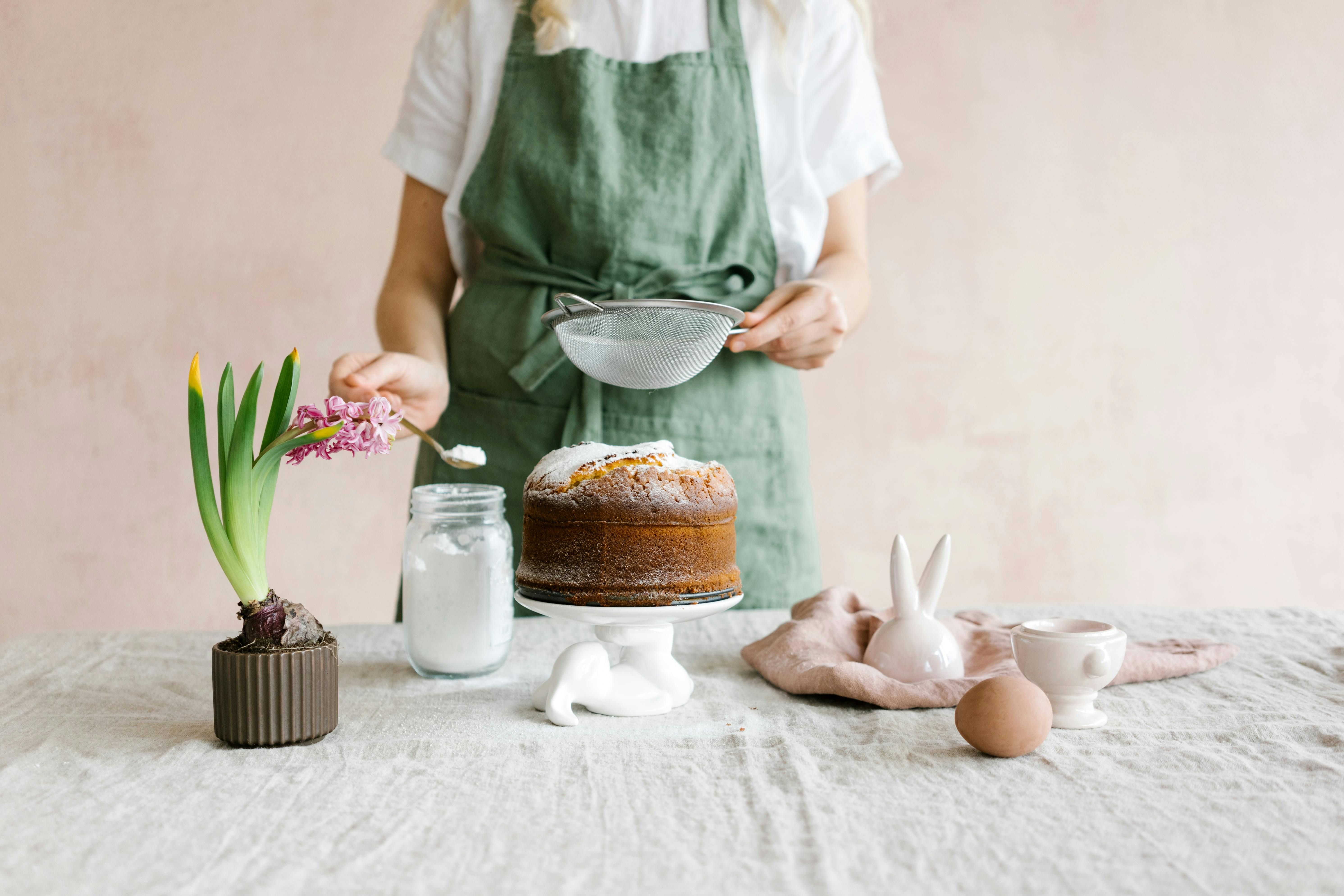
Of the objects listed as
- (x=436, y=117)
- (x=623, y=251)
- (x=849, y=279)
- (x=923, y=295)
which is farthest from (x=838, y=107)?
(x=923, y=295)

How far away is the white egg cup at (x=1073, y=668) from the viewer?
0.74m

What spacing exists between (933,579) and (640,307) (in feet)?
1.19

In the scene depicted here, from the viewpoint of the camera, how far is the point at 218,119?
2295mm

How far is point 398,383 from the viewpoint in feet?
3.34

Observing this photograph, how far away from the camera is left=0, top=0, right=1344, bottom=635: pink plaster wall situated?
2.29 metres

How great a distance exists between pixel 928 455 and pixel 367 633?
66.5 inches

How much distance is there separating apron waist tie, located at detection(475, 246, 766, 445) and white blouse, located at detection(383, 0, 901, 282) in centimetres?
12

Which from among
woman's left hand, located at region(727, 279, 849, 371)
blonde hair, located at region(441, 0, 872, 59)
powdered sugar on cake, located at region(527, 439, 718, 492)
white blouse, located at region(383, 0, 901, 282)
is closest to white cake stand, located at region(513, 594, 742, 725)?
powdered sugar on cake, located at region(527, 439, 718, 492)

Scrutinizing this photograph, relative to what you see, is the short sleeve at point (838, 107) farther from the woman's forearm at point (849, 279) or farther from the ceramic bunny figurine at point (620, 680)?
the ceramic bunny figurine at point (620, 680)

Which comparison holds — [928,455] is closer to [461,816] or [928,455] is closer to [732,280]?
[732,280]

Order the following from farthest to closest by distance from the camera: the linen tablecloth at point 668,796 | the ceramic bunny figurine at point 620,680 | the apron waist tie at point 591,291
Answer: the apron waist tie at point 591,291, the ceramic bunny figurine at point 620,680, the linen tablecloth at point 668,796

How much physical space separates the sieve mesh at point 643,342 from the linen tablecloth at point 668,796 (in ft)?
1.03

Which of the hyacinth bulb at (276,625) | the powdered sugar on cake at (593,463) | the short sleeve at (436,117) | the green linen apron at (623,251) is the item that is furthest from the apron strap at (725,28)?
the hyacinth bulb at (276,625)

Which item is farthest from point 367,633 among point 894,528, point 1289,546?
point 1289,546
